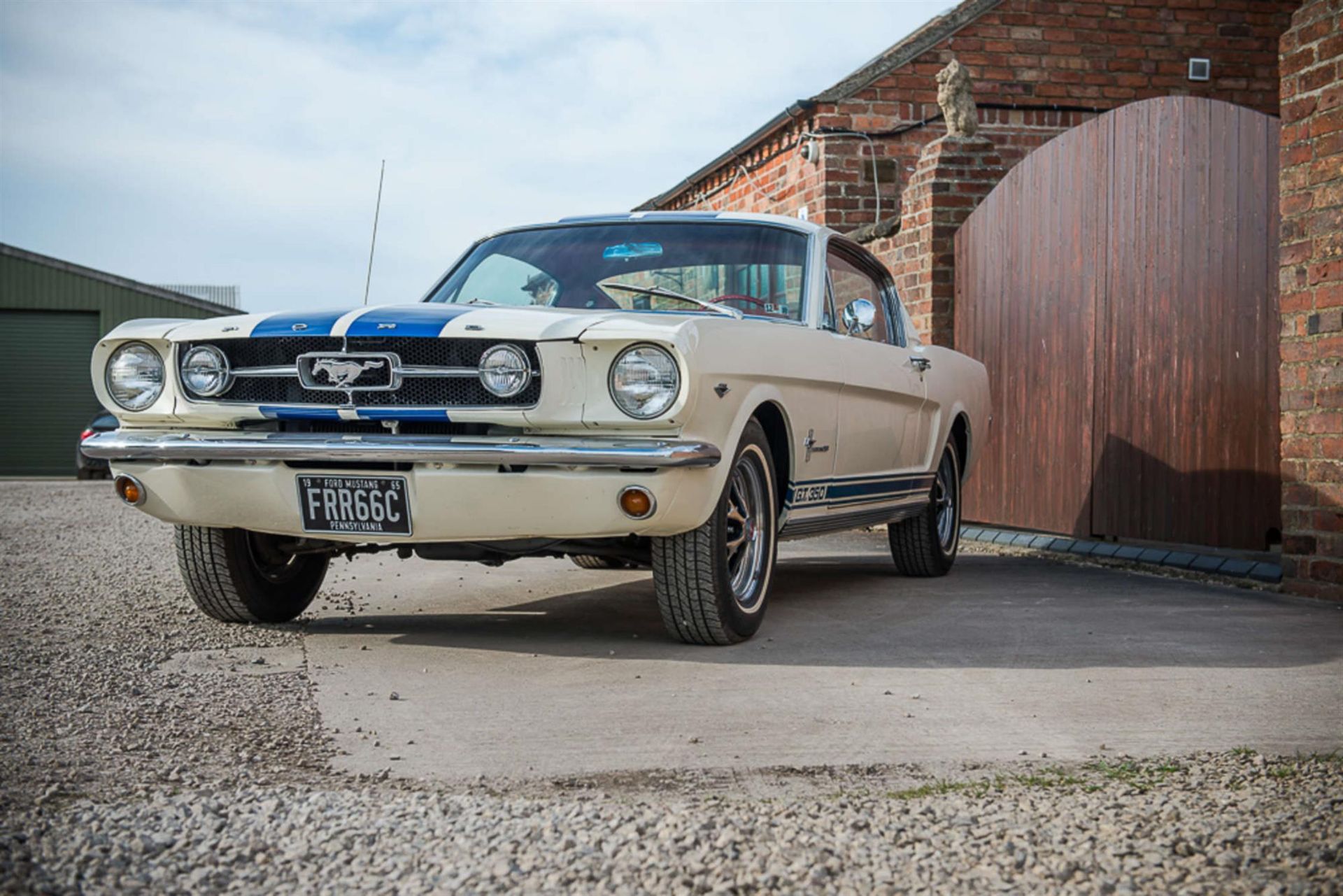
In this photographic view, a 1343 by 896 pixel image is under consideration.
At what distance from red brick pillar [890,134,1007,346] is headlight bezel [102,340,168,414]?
6362 mm

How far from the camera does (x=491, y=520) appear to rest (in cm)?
446

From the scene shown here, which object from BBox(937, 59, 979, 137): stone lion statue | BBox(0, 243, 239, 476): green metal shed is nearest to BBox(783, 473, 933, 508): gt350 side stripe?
BBox(937, 59, 979, 137): stone lion statue

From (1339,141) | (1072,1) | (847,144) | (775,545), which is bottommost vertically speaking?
(775,545)

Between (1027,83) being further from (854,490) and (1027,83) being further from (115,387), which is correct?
(115,387)

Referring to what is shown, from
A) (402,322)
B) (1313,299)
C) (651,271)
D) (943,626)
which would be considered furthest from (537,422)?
(1313,299)

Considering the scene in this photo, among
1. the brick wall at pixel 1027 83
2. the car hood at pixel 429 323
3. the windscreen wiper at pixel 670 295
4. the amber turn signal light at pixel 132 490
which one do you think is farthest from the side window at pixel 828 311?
the brick wall at pixel 1027 83

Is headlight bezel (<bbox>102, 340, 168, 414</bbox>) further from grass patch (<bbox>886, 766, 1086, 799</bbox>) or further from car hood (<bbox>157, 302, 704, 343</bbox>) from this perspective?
Result: grass patch (<bbox>886, 766, 1086, 799</bbox>)

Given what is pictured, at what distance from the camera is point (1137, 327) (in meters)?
8.12

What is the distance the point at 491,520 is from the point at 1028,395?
5667 mm

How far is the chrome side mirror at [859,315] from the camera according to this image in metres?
5.74

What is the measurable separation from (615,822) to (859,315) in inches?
134

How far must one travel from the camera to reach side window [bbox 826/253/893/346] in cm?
596

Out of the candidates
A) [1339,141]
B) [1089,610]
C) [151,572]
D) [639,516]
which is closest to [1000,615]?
[1089,610]

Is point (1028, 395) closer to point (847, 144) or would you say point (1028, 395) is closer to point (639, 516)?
point (847, 144)
